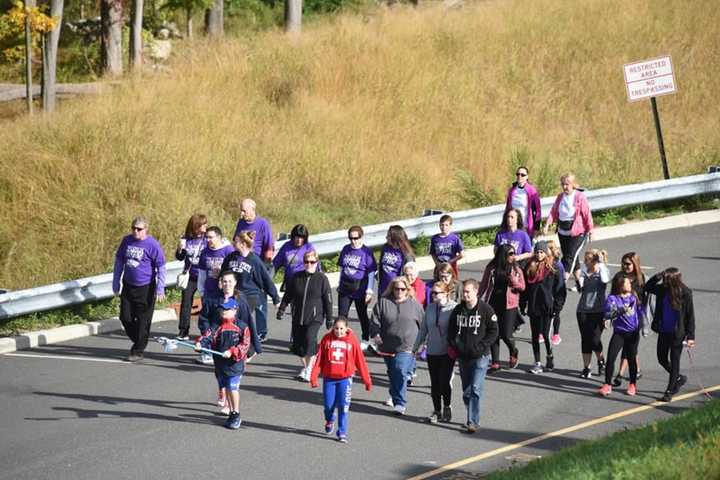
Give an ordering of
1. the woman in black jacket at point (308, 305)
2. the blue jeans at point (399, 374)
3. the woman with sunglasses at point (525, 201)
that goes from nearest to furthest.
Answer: the blue jeans at point (399, 374)
the woman in black jacket at point (308, 305)
the woman with sunglasses at point (525, 201)

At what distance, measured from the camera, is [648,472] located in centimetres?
929

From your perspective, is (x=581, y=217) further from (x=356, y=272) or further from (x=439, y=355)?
(x=439, y=355)

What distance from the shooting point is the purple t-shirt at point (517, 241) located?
52.2 feet

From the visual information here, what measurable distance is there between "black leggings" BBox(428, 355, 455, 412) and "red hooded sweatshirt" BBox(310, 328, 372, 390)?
2.93ft

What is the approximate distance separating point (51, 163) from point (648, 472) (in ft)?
51.4

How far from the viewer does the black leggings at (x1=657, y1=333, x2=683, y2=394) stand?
13.6 meters

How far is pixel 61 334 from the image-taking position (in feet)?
56.4

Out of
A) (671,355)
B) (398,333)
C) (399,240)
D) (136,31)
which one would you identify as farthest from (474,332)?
(136,31)

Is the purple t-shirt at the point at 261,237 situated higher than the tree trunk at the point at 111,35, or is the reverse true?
the tree trunk at the point at 111,35

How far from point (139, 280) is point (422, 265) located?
19.8 ft

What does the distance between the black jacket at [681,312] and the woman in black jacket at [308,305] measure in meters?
3.64

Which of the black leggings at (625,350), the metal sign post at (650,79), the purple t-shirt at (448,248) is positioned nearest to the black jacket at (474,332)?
the black leggings at (625,350)

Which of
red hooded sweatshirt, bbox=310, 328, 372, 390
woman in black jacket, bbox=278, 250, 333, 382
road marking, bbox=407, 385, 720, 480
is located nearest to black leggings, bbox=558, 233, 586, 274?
road marking, bbox=407, 385, 720, 480

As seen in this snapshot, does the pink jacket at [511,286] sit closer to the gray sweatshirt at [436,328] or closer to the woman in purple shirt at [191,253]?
the gray sweatshirt at [436,328]
